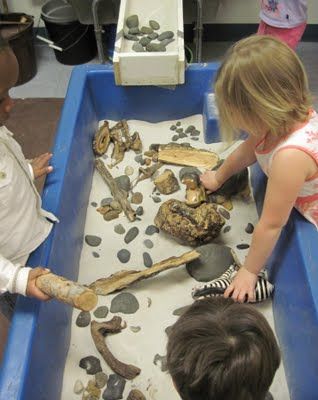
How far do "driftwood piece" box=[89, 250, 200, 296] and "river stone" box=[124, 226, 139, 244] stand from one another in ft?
0.46

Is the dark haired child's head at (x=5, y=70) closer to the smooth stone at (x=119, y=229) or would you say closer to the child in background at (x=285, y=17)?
the smooth stone at (x=119, y=229)

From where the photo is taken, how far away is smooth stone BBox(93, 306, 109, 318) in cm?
103

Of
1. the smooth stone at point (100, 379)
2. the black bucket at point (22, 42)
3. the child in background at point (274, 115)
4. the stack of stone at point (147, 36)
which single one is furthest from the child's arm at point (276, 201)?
the black bucket at point (22, 42)

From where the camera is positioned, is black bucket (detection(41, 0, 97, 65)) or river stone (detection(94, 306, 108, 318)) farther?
black bucket (detection(41, 0, 97, 65))

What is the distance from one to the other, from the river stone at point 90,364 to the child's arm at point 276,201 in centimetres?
34

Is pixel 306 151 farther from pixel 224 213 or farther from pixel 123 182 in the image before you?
pixel 123 182

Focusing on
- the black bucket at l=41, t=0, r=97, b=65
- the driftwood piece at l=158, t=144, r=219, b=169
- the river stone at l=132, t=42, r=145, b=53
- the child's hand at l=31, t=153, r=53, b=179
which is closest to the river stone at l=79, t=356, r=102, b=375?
the child's hand at l=31, t=153, r=53, b=179

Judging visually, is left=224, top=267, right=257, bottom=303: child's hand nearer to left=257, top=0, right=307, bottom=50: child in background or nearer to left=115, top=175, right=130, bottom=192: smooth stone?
left=115, top=175, right=130, bottom=192: smooth stone

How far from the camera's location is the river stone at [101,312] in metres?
1.03

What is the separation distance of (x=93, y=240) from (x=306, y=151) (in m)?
0.65

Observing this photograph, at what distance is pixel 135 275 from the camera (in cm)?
104

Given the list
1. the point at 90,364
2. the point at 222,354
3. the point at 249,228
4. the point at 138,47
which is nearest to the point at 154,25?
the point at 138,47

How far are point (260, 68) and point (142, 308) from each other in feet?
2.05

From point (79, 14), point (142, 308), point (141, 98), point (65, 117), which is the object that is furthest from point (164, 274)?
point (79, 14)
